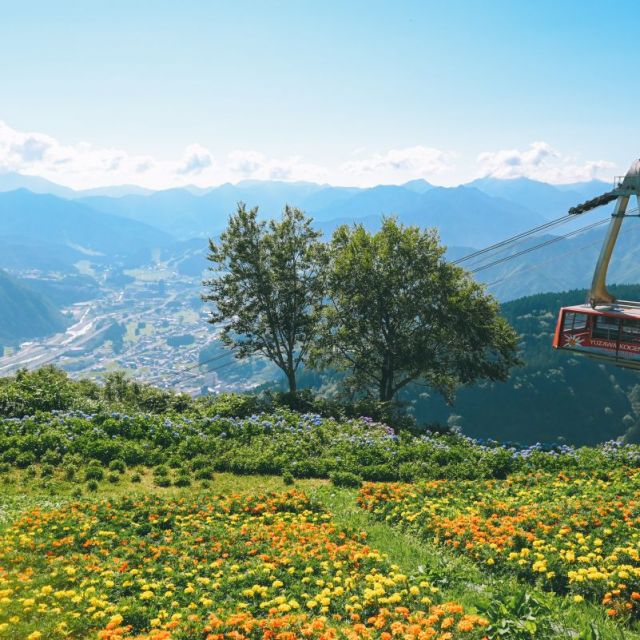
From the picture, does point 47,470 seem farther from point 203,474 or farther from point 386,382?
point 386,382

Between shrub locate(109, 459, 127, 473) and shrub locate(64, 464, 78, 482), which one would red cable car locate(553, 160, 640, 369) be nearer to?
shrub locate(109, 459, 127, 473)

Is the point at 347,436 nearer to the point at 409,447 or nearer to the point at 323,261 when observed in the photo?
the point at 409,447

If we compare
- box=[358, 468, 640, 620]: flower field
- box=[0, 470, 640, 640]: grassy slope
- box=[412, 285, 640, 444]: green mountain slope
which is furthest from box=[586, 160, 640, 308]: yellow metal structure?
box=[412, 285, 640, 444]: green mountain slope

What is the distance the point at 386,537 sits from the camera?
15.0 m

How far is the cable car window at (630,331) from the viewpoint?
27436 millimetres

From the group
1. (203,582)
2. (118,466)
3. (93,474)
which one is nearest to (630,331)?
(203,582)

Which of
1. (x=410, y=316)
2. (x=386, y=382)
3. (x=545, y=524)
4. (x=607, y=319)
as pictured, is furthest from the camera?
(x=386, y=382)

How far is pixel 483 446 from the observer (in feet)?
87.2

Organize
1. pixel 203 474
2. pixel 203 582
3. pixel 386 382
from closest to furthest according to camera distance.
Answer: pixel 203 582, pixel 203 474, pixel 386 382

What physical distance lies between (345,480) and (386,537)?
6.83 metres

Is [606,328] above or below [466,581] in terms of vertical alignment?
above

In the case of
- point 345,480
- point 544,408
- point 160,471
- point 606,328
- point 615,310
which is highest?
point 615,310

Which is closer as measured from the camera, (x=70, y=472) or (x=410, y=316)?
(x=70, y=472)

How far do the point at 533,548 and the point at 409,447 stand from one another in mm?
13134
